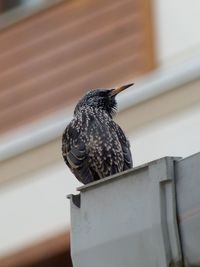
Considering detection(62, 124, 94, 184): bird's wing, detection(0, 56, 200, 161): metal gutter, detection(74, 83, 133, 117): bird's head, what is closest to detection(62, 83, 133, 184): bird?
detection(62, 124, 94, 184): bird's wing

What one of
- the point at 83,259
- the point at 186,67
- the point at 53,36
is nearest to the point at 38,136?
the point at 53,36

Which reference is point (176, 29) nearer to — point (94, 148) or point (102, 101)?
point (102, 101)

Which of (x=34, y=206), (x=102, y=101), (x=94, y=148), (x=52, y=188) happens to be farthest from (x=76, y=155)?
(x=34, y=206)

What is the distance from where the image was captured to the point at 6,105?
21.8 ft

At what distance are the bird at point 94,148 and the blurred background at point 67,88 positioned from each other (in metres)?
1.72

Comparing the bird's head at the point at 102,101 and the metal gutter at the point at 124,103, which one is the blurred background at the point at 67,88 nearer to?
the metal gutter at the point at 124,103

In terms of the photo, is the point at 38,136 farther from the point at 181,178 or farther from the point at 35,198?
the point at 181,178

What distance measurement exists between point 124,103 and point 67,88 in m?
0.53

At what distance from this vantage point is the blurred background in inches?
231

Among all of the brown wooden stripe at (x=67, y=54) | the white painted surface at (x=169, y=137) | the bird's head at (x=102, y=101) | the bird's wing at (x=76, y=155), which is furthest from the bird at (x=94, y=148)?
the brown wooden stripe at (x=67, y=54)

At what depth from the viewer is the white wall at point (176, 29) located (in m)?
5.91

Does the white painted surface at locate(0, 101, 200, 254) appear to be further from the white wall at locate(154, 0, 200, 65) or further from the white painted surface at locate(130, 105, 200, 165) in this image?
the white wall at locate(154, 0, 200, 65)

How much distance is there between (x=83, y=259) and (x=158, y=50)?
12.0 feet

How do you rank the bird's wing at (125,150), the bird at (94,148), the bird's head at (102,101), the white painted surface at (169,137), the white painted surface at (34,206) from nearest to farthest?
the bird at (94,148) < the bird's wing at (125,150) < the bird's head at (102,101) < the white painted surface at (169,137) < the white painted surface at (34,206)
